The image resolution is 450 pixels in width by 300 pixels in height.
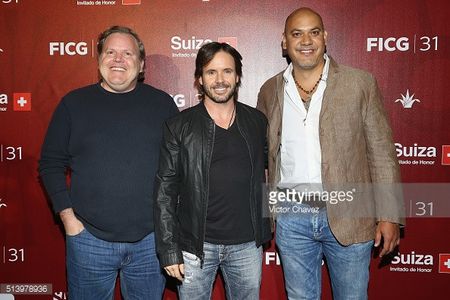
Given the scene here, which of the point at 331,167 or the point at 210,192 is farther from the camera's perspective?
the point at 331,167

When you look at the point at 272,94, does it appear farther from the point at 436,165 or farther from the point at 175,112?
the point at 436,165

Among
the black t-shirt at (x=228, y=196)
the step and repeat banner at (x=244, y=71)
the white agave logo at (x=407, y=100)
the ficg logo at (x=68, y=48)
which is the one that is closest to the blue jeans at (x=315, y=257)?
the black t-shirt at (x=228, y=196)

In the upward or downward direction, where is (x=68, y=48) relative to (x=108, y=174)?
upward

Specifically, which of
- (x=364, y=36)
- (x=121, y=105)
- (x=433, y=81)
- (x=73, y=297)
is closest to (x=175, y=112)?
(x=121, y=105)

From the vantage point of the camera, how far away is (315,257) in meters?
2.19

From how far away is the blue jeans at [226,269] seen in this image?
1962 millimetres

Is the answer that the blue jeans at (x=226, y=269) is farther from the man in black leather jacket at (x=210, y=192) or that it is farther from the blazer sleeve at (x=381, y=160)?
the blazer sleeve at (x=381, y=160)

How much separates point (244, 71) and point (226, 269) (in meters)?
1.26

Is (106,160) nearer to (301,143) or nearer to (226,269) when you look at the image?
(226,269)

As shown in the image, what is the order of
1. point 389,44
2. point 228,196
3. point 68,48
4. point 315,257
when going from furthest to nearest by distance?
point 68,48
point 389,44
point 315,257
point 228,196

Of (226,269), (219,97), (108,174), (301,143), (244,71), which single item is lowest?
(226,269)

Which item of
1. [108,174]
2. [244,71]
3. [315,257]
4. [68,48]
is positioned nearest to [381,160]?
[315,257]

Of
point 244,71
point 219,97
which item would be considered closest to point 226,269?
point 219,97

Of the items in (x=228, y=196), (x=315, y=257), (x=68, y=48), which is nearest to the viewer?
(x=228, y=196)
